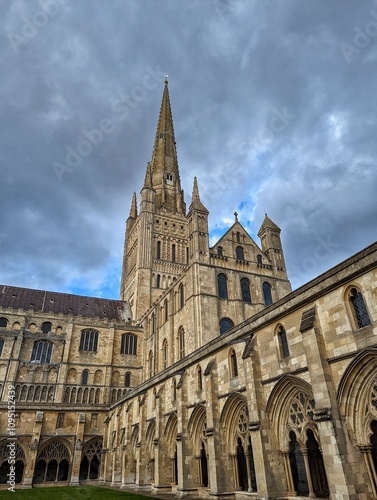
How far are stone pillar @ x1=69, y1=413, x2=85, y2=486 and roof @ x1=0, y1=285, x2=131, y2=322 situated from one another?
1585 cm

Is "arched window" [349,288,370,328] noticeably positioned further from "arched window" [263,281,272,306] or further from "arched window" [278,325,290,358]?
"arched window" [263,281,272,306]

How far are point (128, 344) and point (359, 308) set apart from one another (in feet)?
126

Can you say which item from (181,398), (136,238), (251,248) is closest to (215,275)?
(251,248)

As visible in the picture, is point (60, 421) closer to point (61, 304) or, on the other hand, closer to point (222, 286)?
point (61, 304)

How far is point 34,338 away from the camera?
42656mm

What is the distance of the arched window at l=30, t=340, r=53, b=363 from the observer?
4200 centimetres

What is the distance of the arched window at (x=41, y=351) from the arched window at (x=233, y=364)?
31.9m

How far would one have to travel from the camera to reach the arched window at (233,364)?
1745 centimetres

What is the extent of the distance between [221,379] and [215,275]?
15.7 m

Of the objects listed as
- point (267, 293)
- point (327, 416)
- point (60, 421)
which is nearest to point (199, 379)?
point (327, 416)

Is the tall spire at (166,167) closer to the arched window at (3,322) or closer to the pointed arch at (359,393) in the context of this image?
the arched window at (3,322)

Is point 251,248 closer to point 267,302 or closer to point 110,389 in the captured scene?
point 267,302

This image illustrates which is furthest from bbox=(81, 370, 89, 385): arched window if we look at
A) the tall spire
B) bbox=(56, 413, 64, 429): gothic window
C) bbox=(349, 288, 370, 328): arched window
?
bbox=(349, 288, 370, 328): arched window

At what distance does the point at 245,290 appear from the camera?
3472cm
